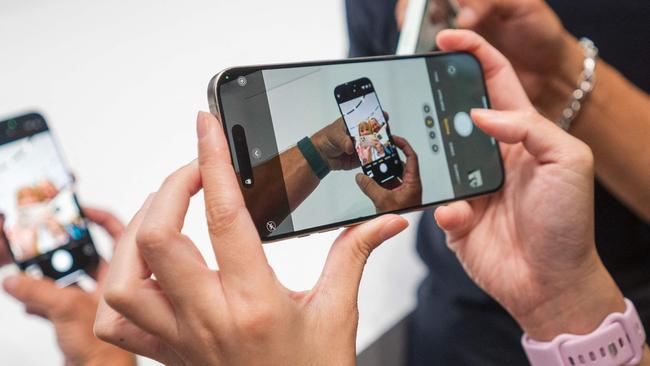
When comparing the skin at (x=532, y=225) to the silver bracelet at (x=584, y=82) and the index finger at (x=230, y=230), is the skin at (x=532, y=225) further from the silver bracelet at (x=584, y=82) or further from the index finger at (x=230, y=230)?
the index finger at (x=230, y=230)

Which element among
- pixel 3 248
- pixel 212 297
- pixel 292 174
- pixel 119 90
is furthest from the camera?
pixel 119 90

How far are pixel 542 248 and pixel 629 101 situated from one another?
0.24m

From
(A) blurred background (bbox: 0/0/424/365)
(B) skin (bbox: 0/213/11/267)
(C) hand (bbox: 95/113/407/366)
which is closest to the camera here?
(C) hand (bbox: 95/113/407/366)

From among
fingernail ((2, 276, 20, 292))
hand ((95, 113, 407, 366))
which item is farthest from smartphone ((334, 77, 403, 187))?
fingernail ((2, 276, 20, 292))

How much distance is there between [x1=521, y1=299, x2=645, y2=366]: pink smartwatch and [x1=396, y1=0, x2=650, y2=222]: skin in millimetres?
180

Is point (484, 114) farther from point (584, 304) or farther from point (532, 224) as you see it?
point (584, 304)

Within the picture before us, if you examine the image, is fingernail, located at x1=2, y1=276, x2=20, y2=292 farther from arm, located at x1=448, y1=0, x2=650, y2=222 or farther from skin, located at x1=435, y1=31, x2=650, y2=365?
arm, located at x1=448, y1=0, x2=650, y2=222

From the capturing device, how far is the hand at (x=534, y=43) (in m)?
0.61

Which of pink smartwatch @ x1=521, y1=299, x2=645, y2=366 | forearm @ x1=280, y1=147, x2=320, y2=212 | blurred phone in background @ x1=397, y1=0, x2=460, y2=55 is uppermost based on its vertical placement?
blurred phone in background @ x1=397, y1=0, x2=460, y2=55

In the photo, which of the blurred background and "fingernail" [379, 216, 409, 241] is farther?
the blurred background

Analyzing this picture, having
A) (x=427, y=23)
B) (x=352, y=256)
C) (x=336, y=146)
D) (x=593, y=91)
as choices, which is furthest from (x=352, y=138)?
(x=593, y=91)

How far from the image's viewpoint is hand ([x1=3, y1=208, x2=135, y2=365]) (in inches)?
21.6

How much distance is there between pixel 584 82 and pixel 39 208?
675mm

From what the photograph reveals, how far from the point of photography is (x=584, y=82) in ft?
2.06
